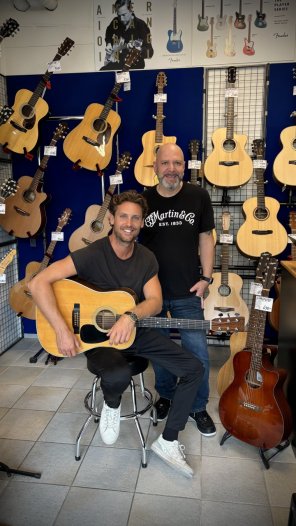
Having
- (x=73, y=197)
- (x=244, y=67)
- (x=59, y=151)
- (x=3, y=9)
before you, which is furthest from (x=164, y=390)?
(x=3, y=9)

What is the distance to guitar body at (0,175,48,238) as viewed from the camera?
3.31 meters

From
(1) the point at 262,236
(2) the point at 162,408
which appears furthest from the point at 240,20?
(2) the point at 162,408

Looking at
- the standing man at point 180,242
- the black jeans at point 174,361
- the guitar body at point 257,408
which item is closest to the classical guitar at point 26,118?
the standing man at point 180,242

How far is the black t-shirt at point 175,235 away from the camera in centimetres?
231

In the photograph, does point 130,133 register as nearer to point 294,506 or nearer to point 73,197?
point 73,197

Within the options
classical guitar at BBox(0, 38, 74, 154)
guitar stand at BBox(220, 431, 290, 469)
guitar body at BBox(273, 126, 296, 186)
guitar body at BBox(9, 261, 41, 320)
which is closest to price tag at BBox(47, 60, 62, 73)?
classical guitar at BBox(0, 38, 74, 154)

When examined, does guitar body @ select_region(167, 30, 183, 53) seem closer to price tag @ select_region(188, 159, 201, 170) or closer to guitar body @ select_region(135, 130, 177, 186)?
guitar body @ select_region(135, 130, 177, 186)

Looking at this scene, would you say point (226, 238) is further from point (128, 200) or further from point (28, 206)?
point (28, 206)

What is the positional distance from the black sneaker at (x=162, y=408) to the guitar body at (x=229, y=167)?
67.5 inches

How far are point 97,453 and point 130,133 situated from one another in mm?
2611

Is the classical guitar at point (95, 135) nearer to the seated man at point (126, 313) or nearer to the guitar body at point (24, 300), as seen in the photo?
the guitar body at point (24, 300)

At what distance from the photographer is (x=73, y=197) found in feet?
12.0

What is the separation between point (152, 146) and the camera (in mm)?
3225

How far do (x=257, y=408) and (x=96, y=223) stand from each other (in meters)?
2.01
